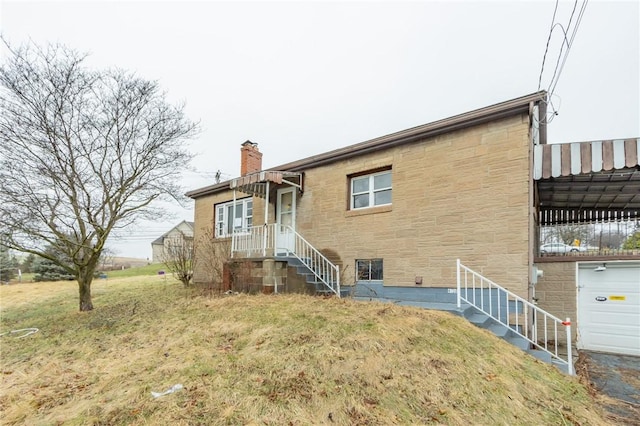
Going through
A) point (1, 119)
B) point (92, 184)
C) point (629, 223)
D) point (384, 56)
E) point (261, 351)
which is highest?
point (384, 56)

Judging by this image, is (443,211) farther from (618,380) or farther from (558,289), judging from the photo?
(618,380)

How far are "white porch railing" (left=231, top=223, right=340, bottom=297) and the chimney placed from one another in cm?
294

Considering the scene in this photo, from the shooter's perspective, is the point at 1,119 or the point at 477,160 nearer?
the point at 477,160

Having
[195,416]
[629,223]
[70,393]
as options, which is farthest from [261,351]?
[629,223]

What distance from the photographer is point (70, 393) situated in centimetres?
449

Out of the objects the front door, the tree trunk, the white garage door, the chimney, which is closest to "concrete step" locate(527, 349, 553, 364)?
the white garage door

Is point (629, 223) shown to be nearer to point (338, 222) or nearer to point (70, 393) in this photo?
point (338, 222)

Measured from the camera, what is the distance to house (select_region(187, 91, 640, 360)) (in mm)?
6812

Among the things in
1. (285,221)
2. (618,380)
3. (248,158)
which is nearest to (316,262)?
(285,221)

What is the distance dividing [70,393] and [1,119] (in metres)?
7.76

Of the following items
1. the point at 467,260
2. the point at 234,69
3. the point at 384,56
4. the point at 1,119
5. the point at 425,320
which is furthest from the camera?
the point at 234,69

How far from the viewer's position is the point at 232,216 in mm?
14156

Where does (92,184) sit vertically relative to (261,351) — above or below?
above

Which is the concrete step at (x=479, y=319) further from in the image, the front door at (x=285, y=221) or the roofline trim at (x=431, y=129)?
the front door at (x=285, y=221)
